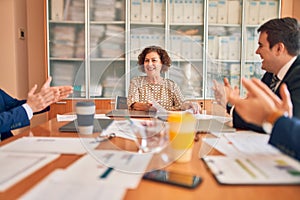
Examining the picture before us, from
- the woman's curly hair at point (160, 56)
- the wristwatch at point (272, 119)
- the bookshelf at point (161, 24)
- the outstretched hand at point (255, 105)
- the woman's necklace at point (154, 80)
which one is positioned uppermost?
the bookshelf at point (161, 24)

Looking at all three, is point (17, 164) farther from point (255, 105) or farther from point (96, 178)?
point (255, 105)

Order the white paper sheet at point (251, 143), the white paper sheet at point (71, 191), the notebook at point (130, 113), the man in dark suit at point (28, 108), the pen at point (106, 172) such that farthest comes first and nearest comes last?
the notebook at point (130, 113) → the man in dark suit at point (28, 108) → the white paper sheet at point (251, 143) → the pen at point (106, 172) → the white paper sheet at point (71, 191)

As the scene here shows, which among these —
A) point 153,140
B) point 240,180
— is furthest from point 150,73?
point 240,180

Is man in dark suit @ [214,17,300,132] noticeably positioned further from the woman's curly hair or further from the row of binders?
the woman's curly hair

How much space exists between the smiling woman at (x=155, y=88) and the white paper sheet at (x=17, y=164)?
1082mm

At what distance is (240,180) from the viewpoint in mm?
679

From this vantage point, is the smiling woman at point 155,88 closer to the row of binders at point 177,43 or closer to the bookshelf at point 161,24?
the row of binders at point 177,43

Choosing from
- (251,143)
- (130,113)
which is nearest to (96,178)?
(251,143)

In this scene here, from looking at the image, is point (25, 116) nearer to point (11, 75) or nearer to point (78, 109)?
point (78, 109)

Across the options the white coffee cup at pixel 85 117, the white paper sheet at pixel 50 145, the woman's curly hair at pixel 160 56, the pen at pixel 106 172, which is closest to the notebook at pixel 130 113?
the woman's curly hair at pixel 160 56

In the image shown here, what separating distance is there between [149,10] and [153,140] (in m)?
2.53

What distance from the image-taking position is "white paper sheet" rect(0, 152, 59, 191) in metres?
0.69

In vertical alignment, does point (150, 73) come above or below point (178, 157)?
above

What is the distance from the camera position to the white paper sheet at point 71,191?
0.60 m
